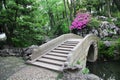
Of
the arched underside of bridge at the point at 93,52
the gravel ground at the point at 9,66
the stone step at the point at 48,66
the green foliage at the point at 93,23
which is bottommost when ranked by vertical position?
the arched underside of bridge at the point at 93,52

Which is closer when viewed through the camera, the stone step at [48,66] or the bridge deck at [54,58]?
the stone step at [48,66]

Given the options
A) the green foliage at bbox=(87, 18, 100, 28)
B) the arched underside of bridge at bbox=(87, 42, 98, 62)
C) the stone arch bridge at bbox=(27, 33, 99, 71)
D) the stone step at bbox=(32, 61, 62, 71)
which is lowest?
the arched underside of bridge at bbox=(87, 42, 98, 62)

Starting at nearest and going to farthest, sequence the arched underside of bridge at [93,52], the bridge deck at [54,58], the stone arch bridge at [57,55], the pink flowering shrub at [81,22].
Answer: the stone arch bridge at [57,55], the bridge deck at [54,58], the arched underside of bridge at [93,52], the pink flowering shrub at [81,22]

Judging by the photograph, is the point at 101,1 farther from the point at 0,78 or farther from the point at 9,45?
the point at 0,78

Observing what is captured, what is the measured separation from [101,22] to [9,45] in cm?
925

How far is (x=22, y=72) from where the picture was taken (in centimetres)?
802

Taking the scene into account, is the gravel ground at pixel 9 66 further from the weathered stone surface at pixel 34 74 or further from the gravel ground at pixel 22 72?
the weathered stone surface at pixel 34 74

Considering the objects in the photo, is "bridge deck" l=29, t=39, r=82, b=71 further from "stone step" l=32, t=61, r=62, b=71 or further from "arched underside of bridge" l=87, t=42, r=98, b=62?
"arched underside of bridge" l=87, t=42, r=98, b=62

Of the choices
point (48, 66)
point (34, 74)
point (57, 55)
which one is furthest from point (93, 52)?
point (34, 74)

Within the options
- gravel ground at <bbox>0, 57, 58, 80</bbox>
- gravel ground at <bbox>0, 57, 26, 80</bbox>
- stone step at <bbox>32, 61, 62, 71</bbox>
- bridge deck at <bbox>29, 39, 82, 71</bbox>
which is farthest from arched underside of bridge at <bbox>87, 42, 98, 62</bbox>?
gravel ground at <bbox>0, 57, 58, 80</bbox>

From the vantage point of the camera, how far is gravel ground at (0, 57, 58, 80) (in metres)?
7.38

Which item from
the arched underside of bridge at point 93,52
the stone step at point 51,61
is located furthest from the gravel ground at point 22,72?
the arched underside of bridge at point 93,52

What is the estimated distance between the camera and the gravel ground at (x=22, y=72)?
7.38 meters

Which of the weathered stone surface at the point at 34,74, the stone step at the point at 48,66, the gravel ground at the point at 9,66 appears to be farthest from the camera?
the stone step at the point at 48,66
